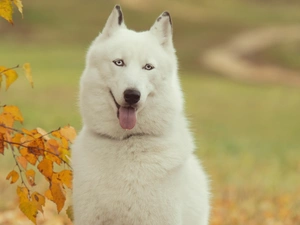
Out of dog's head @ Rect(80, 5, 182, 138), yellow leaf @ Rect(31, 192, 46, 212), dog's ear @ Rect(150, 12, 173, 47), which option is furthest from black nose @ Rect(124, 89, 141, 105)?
yellow leaf @ Rect(31, 192, 46, 212)

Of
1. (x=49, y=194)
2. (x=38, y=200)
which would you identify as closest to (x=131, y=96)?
(x=38, y=200)

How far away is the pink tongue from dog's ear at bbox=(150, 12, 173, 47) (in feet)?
1.88

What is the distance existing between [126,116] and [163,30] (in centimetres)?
69

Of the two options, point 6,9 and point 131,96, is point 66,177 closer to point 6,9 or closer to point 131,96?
point 131,96

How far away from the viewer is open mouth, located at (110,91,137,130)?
4.32 m

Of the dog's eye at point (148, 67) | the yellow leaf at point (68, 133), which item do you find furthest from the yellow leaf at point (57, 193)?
the dog's eye at point (148, 67)

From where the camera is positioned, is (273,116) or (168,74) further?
(273,116)

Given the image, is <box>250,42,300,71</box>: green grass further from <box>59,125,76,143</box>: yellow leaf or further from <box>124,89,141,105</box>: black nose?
<box>124,89,141,105</box>: black nose

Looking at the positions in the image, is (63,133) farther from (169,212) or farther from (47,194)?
(169,212)

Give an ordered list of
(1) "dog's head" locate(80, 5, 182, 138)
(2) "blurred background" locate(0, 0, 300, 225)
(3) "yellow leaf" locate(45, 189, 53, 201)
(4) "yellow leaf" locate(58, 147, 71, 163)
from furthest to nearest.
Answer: (2) "blurred background" locate(0, 0, 300, 225) → (3) "yellow leaf" locate(45, 189, 53, 201) → (4) "yellow leaf" locate(58, 147, 71, 163) → (1) "dog's head" locate(80, 5, 182, 138)

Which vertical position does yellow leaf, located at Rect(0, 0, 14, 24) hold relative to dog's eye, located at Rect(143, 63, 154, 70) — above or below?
above

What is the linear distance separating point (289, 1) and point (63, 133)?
4813 centimetres

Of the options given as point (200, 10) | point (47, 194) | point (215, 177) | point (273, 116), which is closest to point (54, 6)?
point (200, 10)

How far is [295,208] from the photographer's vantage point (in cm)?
801
